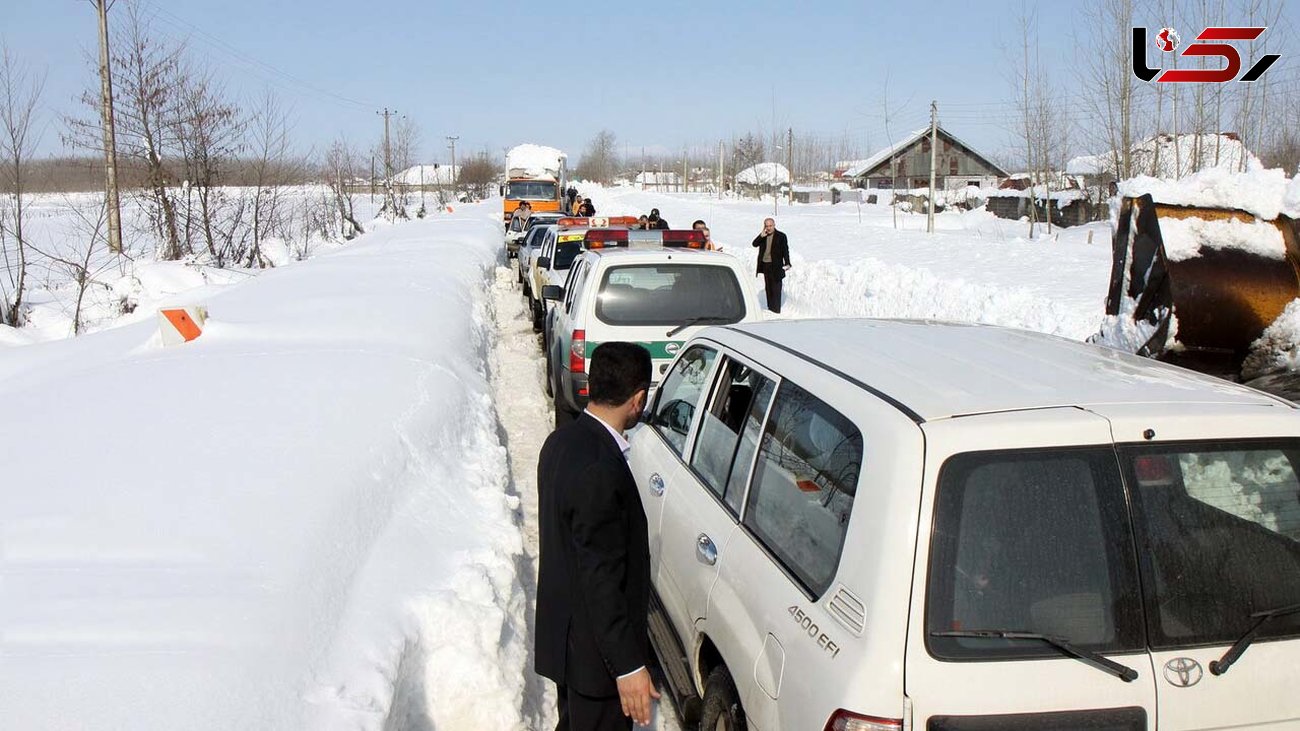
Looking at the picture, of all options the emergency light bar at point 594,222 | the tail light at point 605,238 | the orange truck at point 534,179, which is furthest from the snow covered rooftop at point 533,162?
the tail light at point 605,238

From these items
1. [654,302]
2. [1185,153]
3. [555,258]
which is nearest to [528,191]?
[555,258]

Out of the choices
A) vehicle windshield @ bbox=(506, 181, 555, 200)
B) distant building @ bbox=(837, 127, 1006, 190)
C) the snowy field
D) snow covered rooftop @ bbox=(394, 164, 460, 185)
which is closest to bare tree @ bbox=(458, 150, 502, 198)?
snow covered rooftop @ bbox=(394, 164, 460, 185)

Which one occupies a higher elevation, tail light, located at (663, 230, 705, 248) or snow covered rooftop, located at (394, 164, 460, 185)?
snow covered rooftop, located at (394, 164, 460, 185)

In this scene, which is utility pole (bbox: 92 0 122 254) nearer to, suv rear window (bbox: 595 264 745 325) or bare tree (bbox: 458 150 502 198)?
suv rear window (bbox: 595 264 745 325)

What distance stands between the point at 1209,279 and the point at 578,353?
4717 mm

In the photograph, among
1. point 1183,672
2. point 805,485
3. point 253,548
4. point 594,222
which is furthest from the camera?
point 594,222

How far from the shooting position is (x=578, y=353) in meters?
7.82

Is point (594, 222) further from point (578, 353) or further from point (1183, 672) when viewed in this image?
point (1183, 672)

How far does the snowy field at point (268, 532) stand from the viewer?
2.81m

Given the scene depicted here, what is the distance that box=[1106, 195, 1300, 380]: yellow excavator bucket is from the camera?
5645 mm

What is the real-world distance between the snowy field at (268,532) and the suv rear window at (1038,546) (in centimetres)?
195

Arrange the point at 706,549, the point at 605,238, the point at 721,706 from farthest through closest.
Result: the point at 605,238 < the point at 706,549 < the point at 721,706

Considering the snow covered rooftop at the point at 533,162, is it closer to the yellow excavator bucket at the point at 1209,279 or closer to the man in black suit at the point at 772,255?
the man in black suit at the point at 772,255

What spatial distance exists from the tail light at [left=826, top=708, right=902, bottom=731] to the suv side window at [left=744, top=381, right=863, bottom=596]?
1.19 feet
